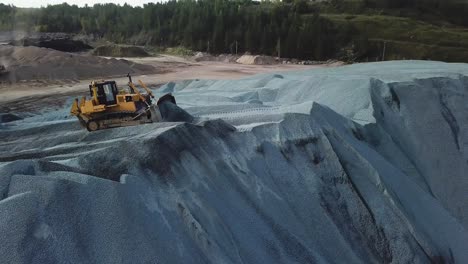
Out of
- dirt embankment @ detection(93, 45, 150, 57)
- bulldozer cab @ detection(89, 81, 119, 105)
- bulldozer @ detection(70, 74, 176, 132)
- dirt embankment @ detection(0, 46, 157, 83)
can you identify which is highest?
bulldozer cab @ detection(89, 81, 119, 105)

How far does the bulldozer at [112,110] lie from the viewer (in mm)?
9000

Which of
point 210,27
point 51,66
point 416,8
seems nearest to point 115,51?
point 210,27

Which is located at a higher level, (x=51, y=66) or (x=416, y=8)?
(x=416, y=8)

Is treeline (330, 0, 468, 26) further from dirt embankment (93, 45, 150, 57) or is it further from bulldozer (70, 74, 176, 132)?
bulldozer (70, 74, 176, 132)

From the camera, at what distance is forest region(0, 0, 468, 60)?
→ 38969mm

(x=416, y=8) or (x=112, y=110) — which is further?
(x=416, y=8)

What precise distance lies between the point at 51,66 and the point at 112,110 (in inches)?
524

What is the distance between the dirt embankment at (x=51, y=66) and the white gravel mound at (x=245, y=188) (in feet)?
31.7

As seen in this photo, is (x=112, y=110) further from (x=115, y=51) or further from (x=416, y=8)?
(x=416, y=8)

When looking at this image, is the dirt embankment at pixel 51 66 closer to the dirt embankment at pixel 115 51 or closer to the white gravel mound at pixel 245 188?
the dirt embankment at pixel 115 51

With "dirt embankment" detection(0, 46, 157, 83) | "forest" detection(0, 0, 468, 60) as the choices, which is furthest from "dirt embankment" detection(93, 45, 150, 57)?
"dirt embankment" detection(0, 46, 157, 83)

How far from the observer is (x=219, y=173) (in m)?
6.77

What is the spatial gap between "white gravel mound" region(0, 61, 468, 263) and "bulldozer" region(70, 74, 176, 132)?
0.59 meters

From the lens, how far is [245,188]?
681cm
